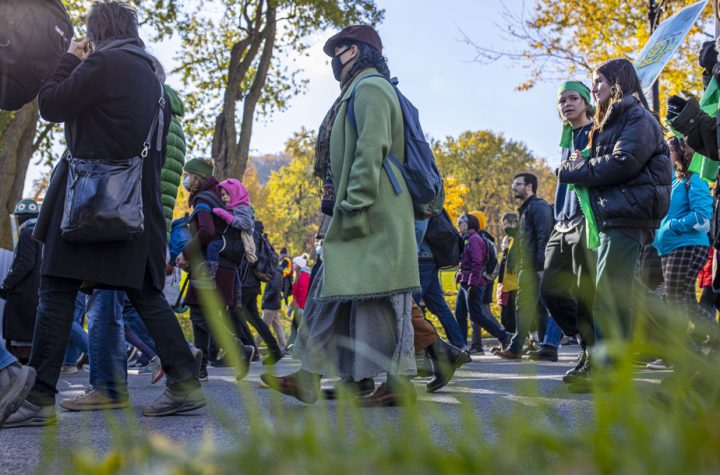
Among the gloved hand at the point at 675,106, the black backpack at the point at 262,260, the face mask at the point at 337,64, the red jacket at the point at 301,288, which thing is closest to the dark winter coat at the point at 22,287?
the black backpack at the point at 262,260

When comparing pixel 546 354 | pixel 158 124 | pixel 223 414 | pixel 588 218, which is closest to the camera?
pixel 223 414

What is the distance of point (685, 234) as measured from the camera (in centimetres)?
730

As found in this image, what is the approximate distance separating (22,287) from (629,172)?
554 centimetres

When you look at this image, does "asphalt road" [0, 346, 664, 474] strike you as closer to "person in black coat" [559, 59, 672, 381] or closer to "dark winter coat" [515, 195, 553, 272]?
"person in black coat" [559, 59, 672, 381]

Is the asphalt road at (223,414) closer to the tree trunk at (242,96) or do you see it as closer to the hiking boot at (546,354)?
the hiking boot at (546,354)


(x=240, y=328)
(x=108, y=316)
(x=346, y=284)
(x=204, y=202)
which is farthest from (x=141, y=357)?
(x=346, y=284)

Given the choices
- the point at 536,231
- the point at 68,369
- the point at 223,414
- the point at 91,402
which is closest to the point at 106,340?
the point at 91,402

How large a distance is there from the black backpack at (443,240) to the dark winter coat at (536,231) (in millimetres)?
702

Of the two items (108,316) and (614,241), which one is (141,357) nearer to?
(108,316)

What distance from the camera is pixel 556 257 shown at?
608 cm

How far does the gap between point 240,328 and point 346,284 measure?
16.9 ft

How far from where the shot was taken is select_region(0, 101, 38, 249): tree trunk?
1595cm

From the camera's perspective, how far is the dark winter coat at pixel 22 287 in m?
7.88

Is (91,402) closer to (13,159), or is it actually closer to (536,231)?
(536,231)
